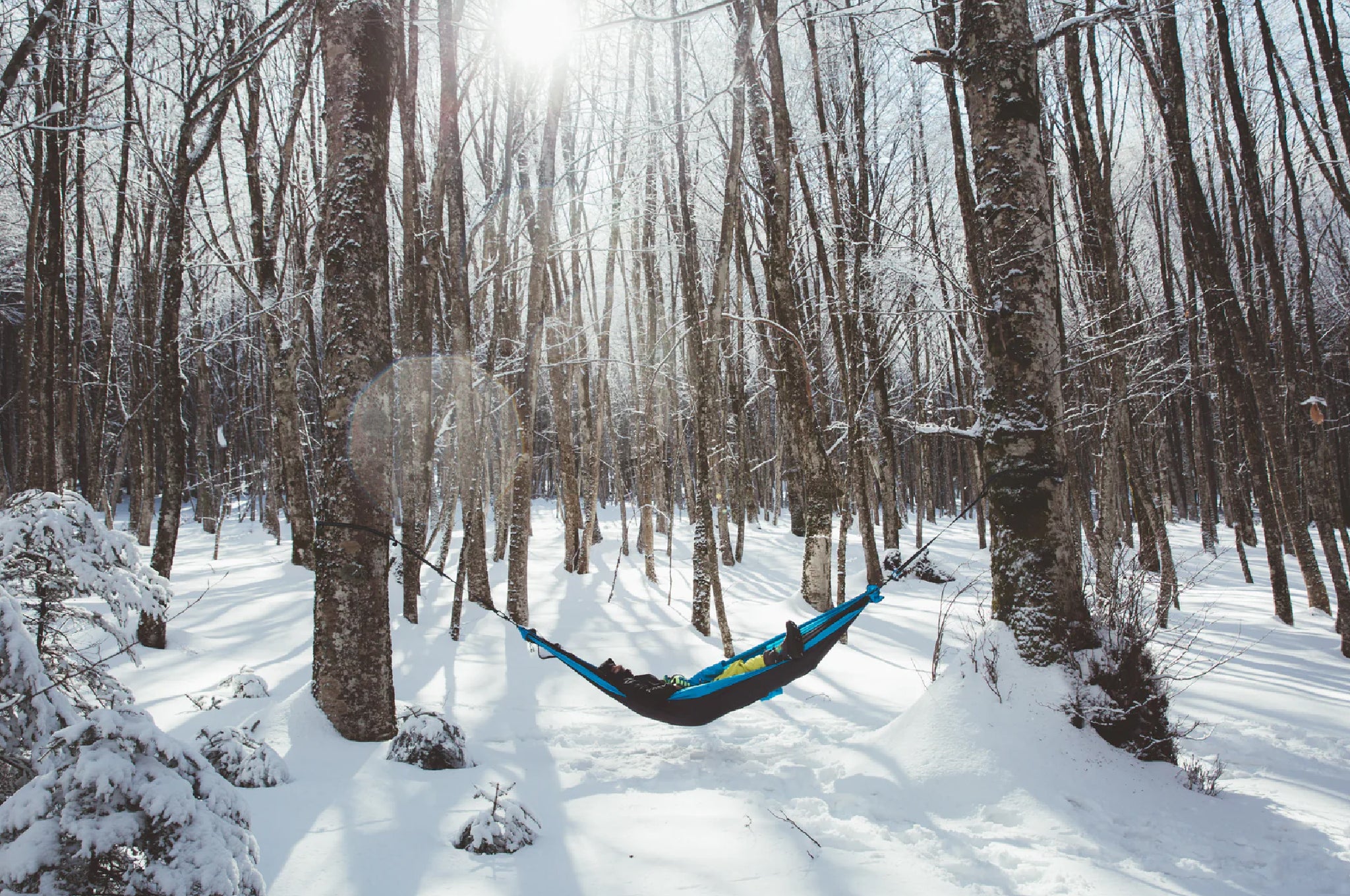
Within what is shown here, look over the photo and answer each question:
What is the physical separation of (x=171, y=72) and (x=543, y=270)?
7.08 meters

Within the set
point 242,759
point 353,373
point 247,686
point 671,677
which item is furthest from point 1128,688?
point 247,686

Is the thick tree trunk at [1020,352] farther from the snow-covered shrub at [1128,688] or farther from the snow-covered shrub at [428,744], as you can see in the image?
the snow-covered shrub at [428,744]

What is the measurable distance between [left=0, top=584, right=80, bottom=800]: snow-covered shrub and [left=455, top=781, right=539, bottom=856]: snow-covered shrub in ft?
4.40

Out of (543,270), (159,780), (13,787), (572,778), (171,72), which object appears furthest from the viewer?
(171,72)

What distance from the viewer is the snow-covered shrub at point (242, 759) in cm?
263

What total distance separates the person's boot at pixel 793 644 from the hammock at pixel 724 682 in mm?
20

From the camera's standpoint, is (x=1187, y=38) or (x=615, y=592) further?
(x=615, y=592)

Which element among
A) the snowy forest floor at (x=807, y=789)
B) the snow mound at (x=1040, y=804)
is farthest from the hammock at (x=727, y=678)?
the snow mound at (x=1040, y=804)

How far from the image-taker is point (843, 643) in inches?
267

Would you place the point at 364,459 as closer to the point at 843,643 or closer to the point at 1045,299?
the point at 1045,299

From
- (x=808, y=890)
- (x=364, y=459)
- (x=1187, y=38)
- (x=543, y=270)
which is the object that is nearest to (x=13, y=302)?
(x=543, y=270)

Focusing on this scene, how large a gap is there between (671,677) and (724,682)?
35 centimetres

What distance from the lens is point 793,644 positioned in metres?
3.58

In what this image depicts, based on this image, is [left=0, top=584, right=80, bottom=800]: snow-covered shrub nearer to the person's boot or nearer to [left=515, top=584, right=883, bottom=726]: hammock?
[left=515, top=584, right=883, bottom=726]: hammock
